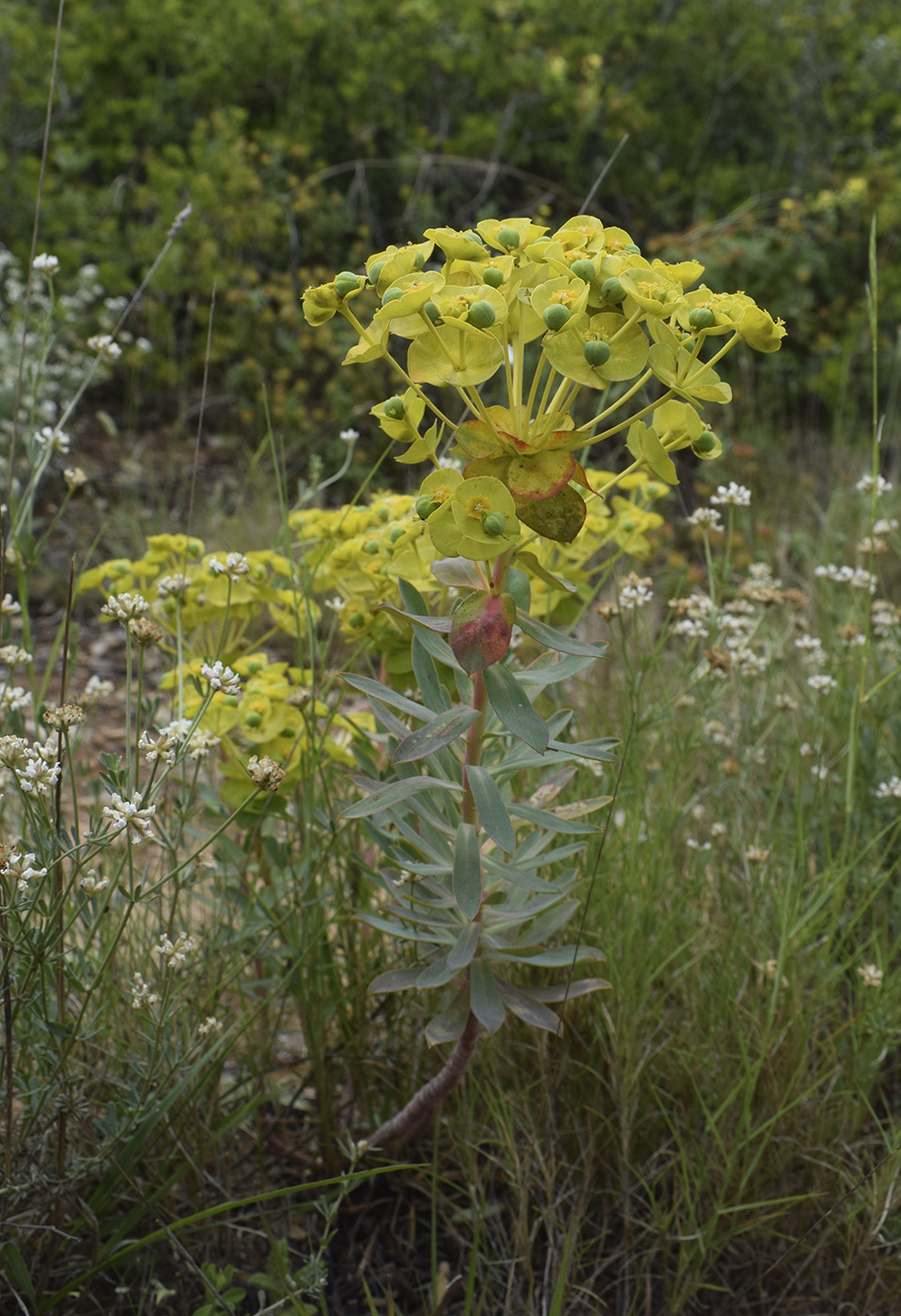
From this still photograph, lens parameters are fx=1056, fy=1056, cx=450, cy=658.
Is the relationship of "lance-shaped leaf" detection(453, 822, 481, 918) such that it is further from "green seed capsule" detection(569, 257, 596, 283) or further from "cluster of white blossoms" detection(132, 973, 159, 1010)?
"green seed capsule" detection(569, 257, 596, 283)

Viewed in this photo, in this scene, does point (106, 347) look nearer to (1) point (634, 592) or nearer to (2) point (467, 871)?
(1) point (634, 592)

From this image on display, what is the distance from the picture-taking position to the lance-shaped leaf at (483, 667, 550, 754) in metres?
1.27

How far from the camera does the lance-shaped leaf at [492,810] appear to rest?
4.31ft

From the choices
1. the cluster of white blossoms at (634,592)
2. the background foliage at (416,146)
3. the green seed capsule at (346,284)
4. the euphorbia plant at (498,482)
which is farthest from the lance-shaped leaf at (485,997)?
the background foliage at (416,146)

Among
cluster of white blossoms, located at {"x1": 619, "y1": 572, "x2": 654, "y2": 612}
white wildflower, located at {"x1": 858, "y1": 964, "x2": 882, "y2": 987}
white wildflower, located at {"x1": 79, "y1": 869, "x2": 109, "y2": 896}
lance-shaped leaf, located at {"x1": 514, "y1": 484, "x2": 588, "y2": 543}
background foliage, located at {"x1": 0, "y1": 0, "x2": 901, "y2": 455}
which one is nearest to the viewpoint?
lance-shaped leaf, located at {"x1": 514, "y1": 484, "x2": 588, "y2": 543}

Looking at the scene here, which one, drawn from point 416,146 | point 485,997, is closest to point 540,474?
point 485,997

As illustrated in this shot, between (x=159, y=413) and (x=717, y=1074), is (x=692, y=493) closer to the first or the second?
(x=159, y=413)

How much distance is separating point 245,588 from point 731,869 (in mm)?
1222

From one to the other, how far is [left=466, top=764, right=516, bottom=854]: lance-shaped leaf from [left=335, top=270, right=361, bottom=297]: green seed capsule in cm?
61

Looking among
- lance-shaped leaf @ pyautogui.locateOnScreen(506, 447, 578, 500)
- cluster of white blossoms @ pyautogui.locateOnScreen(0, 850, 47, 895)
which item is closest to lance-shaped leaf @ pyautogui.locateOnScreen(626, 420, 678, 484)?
lance-shaped leaf @ pyautogui.locateOnScreen(506, 447, 578, 500)

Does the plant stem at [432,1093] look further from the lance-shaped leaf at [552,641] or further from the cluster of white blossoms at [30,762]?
the cluster of white blossoms at [30,762]

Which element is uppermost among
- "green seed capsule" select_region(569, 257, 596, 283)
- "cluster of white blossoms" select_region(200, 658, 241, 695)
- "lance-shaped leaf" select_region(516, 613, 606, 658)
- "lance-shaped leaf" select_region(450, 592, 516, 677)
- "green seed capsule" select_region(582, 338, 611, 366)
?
"green seed capsule" select_region(569, 257, 596, 283)

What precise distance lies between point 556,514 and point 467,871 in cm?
48

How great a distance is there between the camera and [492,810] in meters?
1.33
